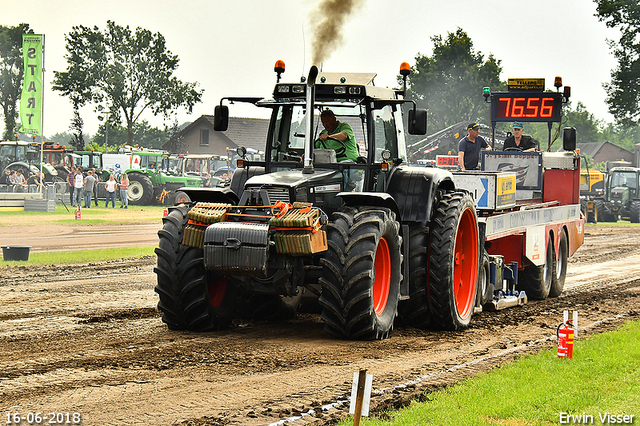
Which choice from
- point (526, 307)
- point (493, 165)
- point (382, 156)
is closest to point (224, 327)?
point (382, 156)

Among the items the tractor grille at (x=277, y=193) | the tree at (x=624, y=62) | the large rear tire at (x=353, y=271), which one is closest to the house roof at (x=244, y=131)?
the tree at (x=624, y=62)

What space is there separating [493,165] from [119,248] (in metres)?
10.2

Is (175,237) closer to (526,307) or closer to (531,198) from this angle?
(526,307)

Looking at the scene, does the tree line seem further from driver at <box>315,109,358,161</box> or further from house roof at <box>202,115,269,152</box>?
driver at <box>315,109,358,161</box>

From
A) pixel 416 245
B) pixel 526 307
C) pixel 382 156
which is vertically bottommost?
pixel 526 307

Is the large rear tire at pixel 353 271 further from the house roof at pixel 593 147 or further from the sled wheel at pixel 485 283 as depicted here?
the house roof at pixel 593 147

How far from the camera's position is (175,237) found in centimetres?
855

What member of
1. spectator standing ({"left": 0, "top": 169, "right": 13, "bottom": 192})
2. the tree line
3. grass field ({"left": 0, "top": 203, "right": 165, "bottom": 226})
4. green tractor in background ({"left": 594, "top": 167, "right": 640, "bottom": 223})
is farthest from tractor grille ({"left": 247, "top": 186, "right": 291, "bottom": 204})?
the tree line

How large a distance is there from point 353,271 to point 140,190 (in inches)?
1329

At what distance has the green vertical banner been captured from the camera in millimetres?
31578

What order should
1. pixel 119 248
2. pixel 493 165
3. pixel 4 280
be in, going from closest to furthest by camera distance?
pixel 4 280, pixel 493 165, pixel 119 248

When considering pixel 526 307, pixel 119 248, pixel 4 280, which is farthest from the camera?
pixel 119 248

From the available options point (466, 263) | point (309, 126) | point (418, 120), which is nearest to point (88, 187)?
point (466, 263)

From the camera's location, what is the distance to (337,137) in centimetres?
939
